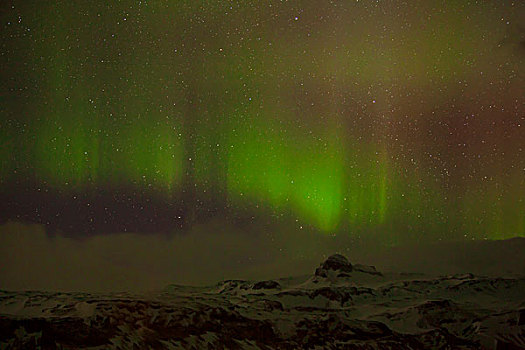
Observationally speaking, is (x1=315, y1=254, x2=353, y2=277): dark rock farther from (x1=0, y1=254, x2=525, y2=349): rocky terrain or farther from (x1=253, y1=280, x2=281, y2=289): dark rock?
(x1=253, y1=280, x2=281, y2=289): dark rock

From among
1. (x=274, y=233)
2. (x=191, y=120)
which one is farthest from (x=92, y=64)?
(x=274, y=233)

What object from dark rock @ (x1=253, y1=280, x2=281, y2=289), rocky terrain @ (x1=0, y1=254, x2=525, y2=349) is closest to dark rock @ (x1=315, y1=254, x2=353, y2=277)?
rocky terrain @ (x1=0, y1=254, x2=525, y2=349)

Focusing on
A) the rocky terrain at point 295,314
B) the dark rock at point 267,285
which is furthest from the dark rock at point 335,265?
the dark rock at point 267,285

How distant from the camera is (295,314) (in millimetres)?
3221

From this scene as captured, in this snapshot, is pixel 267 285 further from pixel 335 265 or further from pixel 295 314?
pixel 335 265

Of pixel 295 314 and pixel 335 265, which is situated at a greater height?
pixel 335 265

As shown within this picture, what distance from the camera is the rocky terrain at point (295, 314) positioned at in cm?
316

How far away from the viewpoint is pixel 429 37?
135 inches

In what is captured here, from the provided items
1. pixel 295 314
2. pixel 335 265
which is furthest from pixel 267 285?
pixel 335 265

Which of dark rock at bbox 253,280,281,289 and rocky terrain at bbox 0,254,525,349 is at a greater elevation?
dark rock at bbox 253,280,281,289

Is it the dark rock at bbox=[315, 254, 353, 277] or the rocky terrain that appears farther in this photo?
the dark rock at bbox=[315, 254, 353, 277]

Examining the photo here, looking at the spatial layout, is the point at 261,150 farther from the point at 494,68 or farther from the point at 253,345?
the point at 494,68

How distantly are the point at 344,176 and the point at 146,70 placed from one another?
3.56 feet

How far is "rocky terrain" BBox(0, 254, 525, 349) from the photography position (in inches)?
124
